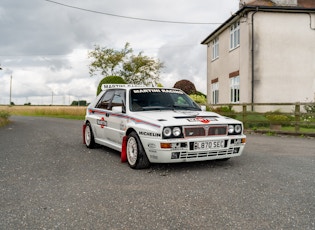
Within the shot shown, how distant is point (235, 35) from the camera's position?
814 inches

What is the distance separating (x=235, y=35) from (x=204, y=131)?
1635 cm

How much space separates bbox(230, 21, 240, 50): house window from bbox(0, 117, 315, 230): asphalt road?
46.3 feet

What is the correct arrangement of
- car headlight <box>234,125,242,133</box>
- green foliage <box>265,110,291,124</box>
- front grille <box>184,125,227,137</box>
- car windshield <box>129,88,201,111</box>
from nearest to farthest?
front grille <box>184,125,227,137</box> → car headlight <box>234,125,242,133</box> → car windshield <box>129,88,201,111</box> → green foliage <box>265,110,291,124</box>

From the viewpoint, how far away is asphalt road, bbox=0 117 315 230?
3395mm

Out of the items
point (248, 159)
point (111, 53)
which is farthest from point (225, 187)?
point (111, 53)

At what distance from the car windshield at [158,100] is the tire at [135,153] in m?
0.71

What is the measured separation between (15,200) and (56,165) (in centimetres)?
222

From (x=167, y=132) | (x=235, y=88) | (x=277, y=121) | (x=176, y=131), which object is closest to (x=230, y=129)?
(x=176, y=131)

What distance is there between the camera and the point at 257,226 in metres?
3.24

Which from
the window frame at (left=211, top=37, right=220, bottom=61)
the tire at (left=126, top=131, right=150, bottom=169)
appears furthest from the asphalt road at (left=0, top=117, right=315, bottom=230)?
the window frame at (left=211, top=37, right=220, bottom=61)

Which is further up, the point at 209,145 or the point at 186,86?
the point at 186,86

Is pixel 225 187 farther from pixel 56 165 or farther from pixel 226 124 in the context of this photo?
pixel 56 165

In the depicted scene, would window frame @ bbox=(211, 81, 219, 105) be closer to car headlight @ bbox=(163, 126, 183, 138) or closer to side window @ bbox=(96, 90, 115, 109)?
side window @ bbox=(96, 90, 115, 109)

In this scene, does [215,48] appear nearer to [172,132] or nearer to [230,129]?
[230,129]
